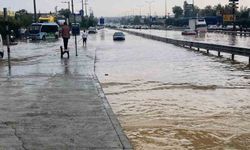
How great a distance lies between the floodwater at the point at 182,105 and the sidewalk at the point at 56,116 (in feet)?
2.06

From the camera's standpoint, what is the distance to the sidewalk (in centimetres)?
789

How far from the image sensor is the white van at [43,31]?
61.1 meters

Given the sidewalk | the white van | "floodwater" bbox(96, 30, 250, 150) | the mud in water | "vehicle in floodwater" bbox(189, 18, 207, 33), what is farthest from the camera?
"vehicle in floodwater" bbox(189, 18, 207, 33)

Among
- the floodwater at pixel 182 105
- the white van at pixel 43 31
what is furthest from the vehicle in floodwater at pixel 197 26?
the floodwater at pixel 182 105

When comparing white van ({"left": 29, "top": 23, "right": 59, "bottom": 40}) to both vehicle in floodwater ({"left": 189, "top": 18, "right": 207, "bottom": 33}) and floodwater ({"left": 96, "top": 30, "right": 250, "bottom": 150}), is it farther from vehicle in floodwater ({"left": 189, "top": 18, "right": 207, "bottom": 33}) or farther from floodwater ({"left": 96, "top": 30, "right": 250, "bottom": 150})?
floodwater ({"left": 96, "top": 30, "right": 250, "bottom": 150})

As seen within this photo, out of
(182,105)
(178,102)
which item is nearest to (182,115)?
(182,105)

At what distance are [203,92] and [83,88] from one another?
3742 millimetres

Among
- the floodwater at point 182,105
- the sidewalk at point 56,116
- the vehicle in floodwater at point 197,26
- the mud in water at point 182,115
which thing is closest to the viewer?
the sidewalk at point 56,116

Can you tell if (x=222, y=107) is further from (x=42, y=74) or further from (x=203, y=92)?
(x=42, y=74)

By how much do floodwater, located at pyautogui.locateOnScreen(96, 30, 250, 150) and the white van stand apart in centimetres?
4025

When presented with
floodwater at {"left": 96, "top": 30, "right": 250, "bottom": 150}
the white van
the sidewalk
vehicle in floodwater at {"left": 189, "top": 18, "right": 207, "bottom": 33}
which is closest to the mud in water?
floodwater at {"left": 96, "top": 30, "right": 250, "bottom": 150}

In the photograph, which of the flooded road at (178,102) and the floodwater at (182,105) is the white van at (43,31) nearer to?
the flooded road at (178,102)

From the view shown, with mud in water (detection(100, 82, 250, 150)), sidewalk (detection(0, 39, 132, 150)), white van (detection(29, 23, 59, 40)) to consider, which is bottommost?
mud in water (detection(100, 82, 250, 150))

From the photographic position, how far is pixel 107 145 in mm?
7707
